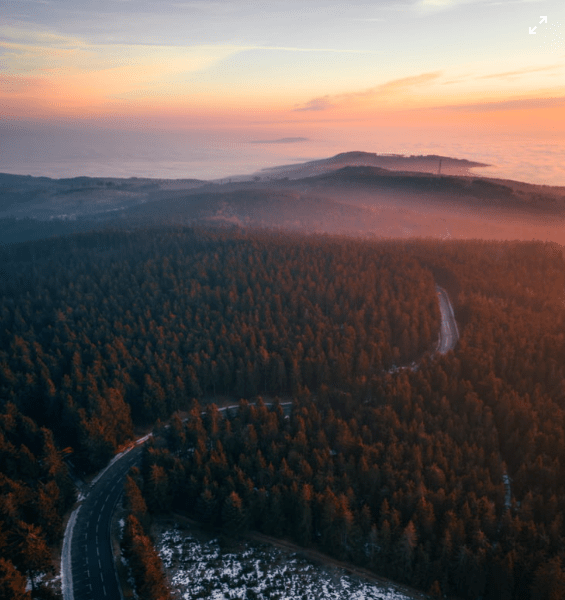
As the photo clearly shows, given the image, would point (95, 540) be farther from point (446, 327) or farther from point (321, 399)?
point (446, 327)

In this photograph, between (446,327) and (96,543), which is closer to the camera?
(96,543)

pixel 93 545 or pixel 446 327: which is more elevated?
pixel 446 327

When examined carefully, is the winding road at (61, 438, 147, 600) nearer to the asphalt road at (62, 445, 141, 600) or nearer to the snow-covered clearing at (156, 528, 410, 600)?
the asphalt road at (62, 445, 141, 600)

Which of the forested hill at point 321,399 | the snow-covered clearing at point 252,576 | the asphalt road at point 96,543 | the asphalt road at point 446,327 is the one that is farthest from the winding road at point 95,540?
the asphalt road at point 446,327

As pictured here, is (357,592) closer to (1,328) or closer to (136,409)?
(136,409)

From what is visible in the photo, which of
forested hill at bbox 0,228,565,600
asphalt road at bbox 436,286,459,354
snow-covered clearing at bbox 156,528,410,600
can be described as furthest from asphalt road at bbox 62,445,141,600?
asphalt road at bbox 436,286,459,354

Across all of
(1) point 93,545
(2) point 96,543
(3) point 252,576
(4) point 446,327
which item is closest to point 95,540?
(2) point 96,543
